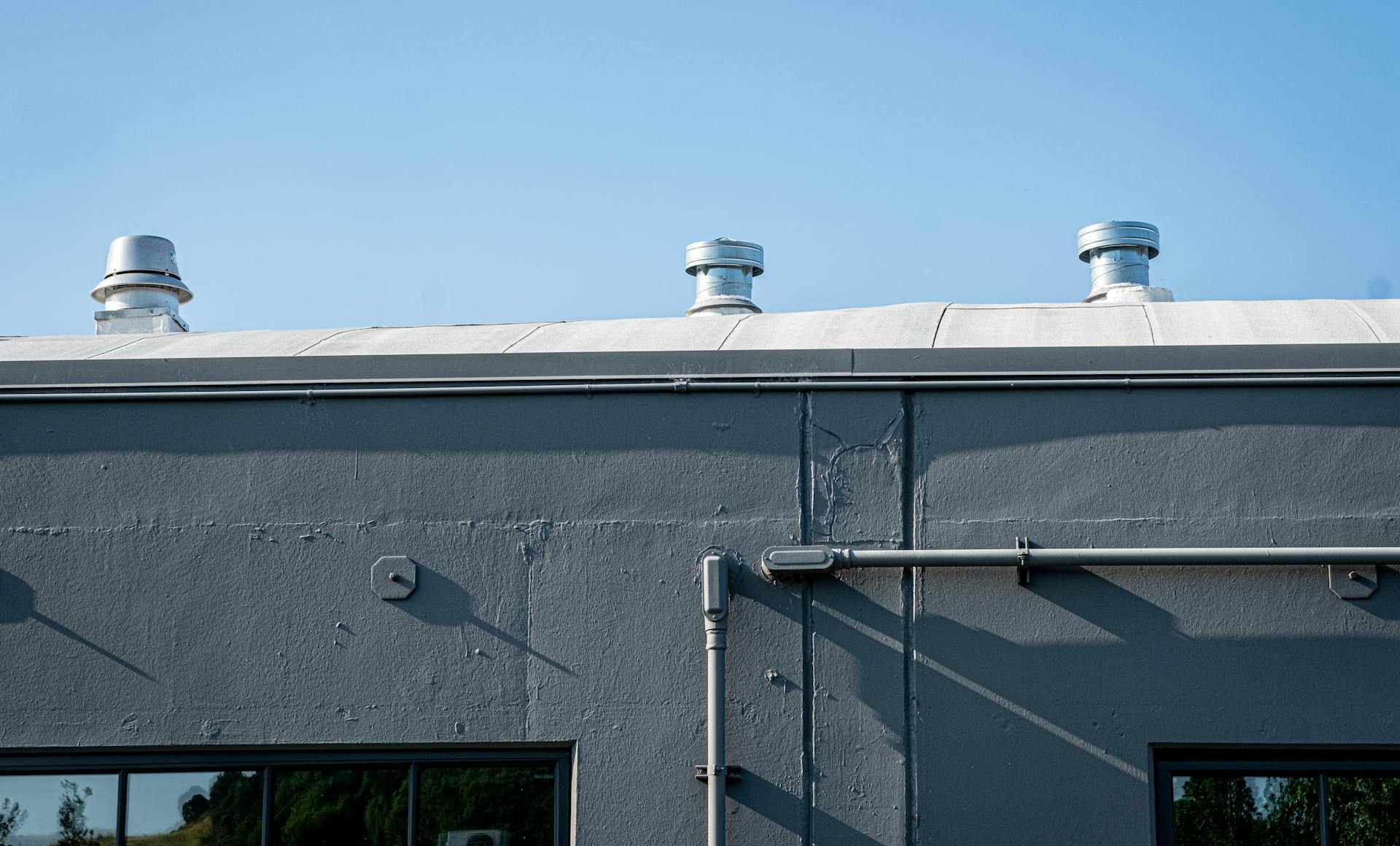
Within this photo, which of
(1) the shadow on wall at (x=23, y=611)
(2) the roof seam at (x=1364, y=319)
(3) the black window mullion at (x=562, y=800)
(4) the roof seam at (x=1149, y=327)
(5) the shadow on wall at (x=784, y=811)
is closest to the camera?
(5) the shadow on wall at (x=784, y=811)

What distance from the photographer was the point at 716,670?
5.99m

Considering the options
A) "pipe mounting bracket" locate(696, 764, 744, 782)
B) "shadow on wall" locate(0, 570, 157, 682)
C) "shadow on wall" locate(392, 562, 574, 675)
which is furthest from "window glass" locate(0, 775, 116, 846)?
"pipe mounting bracket" locate(696, 764, 744, 782)

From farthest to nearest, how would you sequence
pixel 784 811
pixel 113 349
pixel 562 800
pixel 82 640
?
pixel 113 349
pixel 82 640
pixel 562 800
pixel 784 811

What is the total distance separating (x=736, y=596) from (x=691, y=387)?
97 centimetres

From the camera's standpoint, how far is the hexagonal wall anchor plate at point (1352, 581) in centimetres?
596

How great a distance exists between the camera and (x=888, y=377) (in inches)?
249

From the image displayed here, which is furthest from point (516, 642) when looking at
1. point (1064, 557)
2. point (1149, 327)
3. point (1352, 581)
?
point (1352, 581)

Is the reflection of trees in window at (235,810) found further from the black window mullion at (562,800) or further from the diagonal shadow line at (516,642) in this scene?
the black window mullion at (562,800)

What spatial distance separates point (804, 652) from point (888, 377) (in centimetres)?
129

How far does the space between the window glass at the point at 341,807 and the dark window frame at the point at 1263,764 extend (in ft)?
10.7

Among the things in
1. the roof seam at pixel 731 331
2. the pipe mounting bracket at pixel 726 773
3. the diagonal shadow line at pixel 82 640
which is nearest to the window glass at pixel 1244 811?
the pipe mounting bracket at pixel 726 773

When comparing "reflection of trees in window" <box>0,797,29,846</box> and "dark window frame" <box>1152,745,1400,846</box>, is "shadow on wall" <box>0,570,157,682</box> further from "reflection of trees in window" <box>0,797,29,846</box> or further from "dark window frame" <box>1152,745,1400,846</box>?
"dark window frame" <box>1152,745,1400,846</box>

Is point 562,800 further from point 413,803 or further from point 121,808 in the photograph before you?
point 121,808

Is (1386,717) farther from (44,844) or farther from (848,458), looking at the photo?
(44,844)
